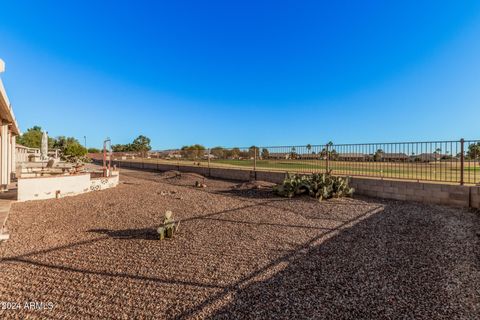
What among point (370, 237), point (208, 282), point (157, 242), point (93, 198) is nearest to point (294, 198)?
point (370, 237)

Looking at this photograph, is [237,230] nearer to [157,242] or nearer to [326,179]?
[157,242]

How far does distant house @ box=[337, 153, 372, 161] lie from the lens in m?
8.90

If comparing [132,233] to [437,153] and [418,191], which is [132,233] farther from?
[437,153]

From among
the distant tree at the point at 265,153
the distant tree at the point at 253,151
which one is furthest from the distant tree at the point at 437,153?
the distant tree at the point at 253,151

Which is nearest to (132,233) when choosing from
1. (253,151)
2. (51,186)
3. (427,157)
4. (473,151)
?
(51,186)

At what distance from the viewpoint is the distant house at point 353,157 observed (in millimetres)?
8899

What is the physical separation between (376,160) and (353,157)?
770 millimetres

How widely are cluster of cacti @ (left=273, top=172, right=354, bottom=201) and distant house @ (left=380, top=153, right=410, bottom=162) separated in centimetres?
147

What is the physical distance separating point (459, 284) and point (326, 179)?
559cm

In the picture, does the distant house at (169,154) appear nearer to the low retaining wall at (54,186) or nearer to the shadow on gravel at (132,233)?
the low retaining wall at (54,186)

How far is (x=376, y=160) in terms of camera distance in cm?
862

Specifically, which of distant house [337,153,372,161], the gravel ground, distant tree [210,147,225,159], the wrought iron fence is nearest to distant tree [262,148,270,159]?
the wrought iron fence

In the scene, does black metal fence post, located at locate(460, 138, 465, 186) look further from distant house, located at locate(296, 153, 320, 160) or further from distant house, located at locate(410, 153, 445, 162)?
distant house, located at locate(296, 153, 320, 160)

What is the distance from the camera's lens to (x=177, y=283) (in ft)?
9.29
